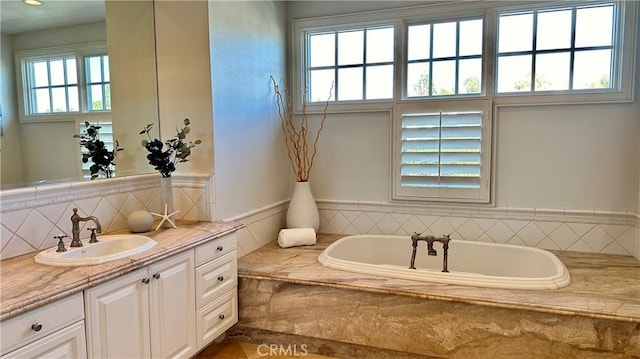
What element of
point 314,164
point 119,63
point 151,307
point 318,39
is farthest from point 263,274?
point 318,39

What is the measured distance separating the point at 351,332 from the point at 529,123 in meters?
2.07

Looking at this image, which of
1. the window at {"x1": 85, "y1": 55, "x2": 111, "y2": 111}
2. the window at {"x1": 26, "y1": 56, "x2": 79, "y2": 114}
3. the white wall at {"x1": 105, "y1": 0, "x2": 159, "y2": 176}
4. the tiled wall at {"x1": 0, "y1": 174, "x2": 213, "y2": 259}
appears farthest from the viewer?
the white wall at {"x1": 105, "y1": 0, "x2": 159, "y2": 176}

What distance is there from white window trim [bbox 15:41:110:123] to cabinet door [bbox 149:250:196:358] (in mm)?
1116

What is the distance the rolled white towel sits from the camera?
3.36m

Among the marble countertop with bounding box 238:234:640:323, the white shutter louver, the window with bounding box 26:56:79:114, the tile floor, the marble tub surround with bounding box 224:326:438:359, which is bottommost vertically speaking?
the tile floor

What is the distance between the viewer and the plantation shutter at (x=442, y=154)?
10.8 feet

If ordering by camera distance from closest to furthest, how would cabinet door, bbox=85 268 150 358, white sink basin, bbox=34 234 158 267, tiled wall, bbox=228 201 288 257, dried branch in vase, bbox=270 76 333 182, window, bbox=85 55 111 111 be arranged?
cabinet door, bbox=85 268 150 358, white sink basin, bbox=34 234 158 267, window, bbox=85 55 111 111, tiled wall, bbox=228 201 288 257, dried branch in vase, bbox=270 76 333 182

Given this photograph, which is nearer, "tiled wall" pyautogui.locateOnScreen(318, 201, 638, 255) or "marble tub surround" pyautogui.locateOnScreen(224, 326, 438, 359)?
"marble tub surround" pyautogui.locateOnScreen(224, 326, 438, 359)

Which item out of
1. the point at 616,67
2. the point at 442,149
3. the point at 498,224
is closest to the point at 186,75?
the point at 442,149

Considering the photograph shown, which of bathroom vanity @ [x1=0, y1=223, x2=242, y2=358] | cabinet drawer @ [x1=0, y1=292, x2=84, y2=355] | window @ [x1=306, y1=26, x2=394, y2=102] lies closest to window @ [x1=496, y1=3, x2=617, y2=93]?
window @ [x1=306, y1=26, x2=394, y2=102]

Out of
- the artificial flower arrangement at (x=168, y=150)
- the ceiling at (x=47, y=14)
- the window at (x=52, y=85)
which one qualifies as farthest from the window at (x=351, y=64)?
the window at (x=52, y=85)

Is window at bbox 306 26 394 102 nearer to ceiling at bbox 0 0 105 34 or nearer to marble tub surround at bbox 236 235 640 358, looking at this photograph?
marble tub surround at bbox 236 235 640 358

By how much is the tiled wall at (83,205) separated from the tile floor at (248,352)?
868 mm

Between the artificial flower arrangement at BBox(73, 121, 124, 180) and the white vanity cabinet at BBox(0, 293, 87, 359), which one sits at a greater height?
the artificial flower arrangement at BBox(73, 121, 124, 180)
